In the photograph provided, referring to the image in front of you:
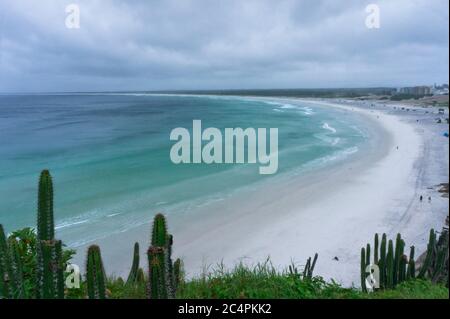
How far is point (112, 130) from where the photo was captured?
4131 cm

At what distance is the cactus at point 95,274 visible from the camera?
11.4 ft

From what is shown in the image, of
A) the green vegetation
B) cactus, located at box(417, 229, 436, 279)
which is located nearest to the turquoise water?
the green vegetation

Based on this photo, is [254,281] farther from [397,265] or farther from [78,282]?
[397,265]

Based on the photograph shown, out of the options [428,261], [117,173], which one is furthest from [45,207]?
[117,173]

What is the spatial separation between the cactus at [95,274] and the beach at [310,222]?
17.3ft

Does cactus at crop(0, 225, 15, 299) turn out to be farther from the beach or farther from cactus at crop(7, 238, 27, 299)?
the beach

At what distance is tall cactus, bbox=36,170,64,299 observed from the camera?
3508 mm

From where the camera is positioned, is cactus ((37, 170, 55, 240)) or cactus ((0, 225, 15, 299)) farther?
cactus ((0, 225, 15, 299))

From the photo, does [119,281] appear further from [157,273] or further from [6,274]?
[157,273]

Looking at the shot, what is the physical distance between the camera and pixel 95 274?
3.50 meters

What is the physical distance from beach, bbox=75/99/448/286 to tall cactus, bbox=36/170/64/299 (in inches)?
209
